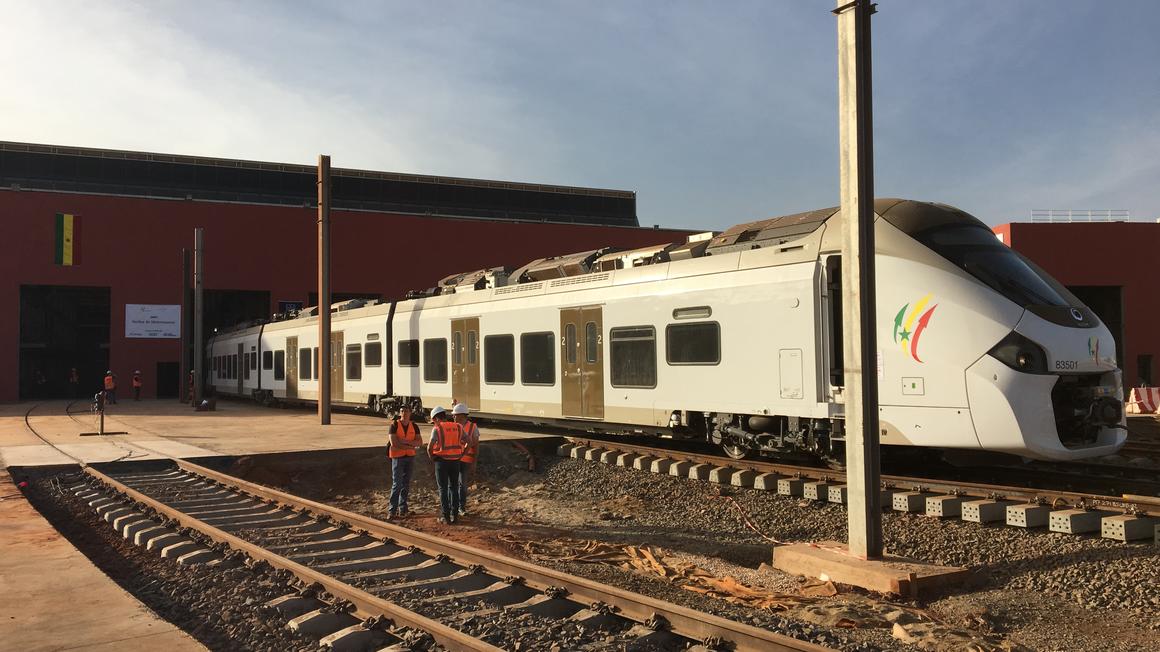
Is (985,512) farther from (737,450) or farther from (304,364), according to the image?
(304,364)

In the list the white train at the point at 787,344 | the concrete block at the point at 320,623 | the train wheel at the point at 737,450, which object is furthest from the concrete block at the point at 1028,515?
the concrete block at the point at 320,623

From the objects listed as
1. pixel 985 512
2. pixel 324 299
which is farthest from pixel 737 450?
pixel 324 299

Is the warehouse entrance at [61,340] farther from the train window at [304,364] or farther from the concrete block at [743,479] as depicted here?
the concrete block at [743,479]

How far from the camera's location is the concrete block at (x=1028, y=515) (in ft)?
26.9

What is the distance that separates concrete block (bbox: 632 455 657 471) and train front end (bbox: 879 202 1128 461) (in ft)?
17.3

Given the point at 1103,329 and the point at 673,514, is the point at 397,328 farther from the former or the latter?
the point at 1103,329

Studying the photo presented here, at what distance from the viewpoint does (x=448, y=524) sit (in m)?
10.3

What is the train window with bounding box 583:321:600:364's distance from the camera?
14.0m

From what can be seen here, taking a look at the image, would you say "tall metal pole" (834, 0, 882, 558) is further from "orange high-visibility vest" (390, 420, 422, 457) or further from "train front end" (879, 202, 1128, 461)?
"orange high-visibility vest" (390, 420, 422, 457)

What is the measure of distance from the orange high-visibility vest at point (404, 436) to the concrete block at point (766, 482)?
453 cm

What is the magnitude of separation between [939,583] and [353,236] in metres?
34.8

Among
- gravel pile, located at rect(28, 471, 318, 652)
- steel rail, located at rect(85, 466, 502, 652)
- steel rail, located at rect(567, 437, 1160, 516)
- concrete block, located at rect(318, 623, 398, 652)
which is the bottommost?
gravel pile, located at rect(28, 471, 318, 652)

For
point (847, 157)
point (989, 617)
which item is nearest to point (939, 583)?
point (989, 617)

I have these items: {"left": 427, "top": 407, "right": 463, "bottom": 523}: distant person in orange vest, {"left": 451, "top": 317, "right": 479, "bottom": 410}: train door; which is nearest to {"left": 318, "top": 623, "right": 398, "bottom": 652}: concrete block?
{"left": 427, "top": 407, "right": 463, "bottom": 523}: distant person in orange vest
